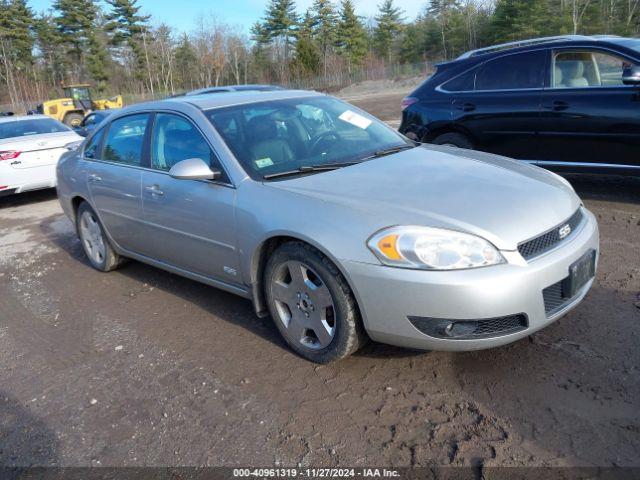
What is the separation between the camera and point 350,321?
294 cm

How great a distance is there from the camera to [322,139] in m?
3.87

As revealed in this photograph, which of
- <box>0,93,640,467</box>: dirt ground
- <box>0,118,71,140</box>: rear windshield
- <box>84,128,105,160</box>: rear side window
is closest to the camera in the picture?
<box>0,93,640,467</box>: dirt ground

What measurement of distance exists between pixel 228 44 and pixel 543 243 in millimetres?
79520

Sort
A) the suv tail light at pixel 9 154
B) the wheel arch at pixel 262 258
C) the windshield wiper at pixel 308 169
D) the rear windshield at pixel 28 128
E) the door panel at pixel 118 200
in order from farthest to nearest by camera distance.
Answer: the rear windshield at pixel 28 128, the suv tail light at pixel 9 154, the door panel at pixel 118 200, the windshield wiper at pixel 308 169, the wheel arch at pixel 262 258

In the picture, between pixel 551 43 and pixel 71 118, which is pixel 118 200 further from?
pixel 71 118

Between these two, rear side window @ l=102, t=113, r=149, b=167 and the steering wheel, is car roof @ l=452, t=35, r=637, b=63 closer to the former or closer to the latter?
the steering wheel

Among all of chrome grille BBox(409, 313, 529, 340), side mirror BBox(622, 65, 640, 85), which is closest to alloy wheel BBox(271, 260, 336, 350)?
chrome grille BBox(409, 313, 529, 340)

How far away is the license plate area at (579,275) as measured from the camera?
2.86m

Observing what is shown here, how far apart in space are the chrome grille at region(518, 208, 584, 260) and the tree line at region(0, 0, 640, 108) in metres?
55.0

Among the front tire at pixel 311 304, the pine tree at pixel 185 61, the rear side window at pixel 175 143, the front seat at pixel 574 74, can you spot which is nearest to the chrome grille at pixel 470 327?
the front tire at pixel 311 304

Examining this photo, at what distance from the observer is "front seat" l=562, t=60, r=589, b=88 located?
5.82 metres

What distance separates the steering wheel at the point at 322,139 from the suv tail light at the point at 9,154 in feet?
21.9

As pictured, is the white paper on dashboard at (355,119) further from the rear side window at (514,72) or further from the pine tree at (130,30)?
the pine tree at (130,30)

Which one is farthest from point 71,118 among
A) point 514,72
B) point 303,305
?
point 303,305
